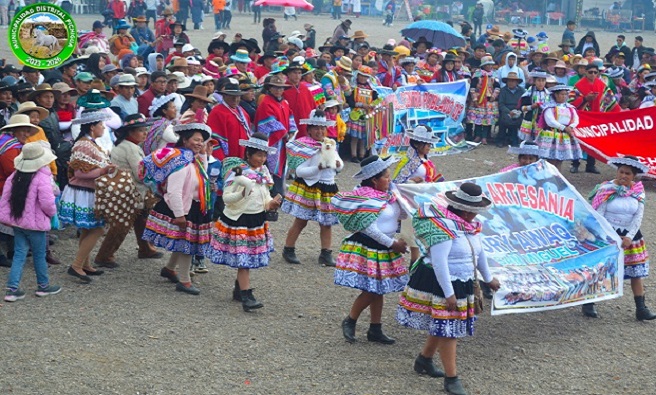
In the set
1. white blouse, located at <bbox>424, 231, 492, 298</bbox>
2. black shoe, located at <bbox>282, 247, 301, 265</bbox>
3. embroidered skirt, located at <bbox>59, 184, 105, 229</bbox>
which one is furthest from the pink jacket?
white blouse, located at <bbox>424, 231, 492, 298</bbox>

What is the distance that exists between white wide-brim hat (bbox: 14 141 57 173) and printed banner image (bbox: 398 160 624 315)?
10.00ft

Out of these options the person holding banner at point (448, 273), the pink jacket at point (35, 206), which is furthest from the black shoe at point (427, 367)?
the pink jacket at point (35, 206)

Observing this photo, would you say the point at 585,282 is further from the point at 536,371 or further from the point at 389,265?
the point at 389,265

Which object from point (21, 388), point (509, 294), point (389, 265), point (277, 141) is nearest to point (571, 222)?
point (509, 294)

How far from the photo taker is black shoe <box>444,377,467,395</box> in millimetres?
6839

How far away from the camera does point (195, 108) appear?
34.6 ft

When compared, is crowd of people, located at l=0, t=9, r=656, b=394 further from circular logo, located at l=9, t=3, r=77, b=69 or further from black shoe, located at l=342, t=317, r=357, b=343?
circular logo, located at l=9, t=3, r=77, b=69

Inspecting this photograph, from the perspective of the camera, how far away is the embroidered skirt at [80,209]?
889 cm

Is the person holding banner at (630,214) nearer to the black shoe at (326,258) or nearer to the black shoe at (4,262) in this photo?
the black shoe at (326,258)

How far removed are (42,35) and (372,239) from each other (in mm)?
5673

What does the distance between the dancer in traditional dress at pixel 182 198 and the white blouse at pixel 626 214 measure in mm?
3634

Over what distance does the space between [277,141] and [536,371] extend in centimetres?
511

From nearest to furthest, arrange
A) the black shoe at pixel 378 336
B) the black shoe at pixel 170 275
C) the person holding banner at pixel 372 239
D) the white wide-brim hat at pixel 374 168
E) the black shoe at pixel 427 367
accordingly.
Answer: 1. the black shoe at pixel 427 367
2. the person holding banner at pixel 372 239
3. the white wide-brim hat at pixel 374 168
4. the black shoe at pixel 378 336
5. the black shoe at pixel 170 275

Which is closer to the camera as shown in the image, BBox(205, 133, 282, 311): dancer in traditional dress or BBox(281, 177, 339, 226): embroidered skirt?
BBox(205, 133, 282, 311): dancer in traditional dress
